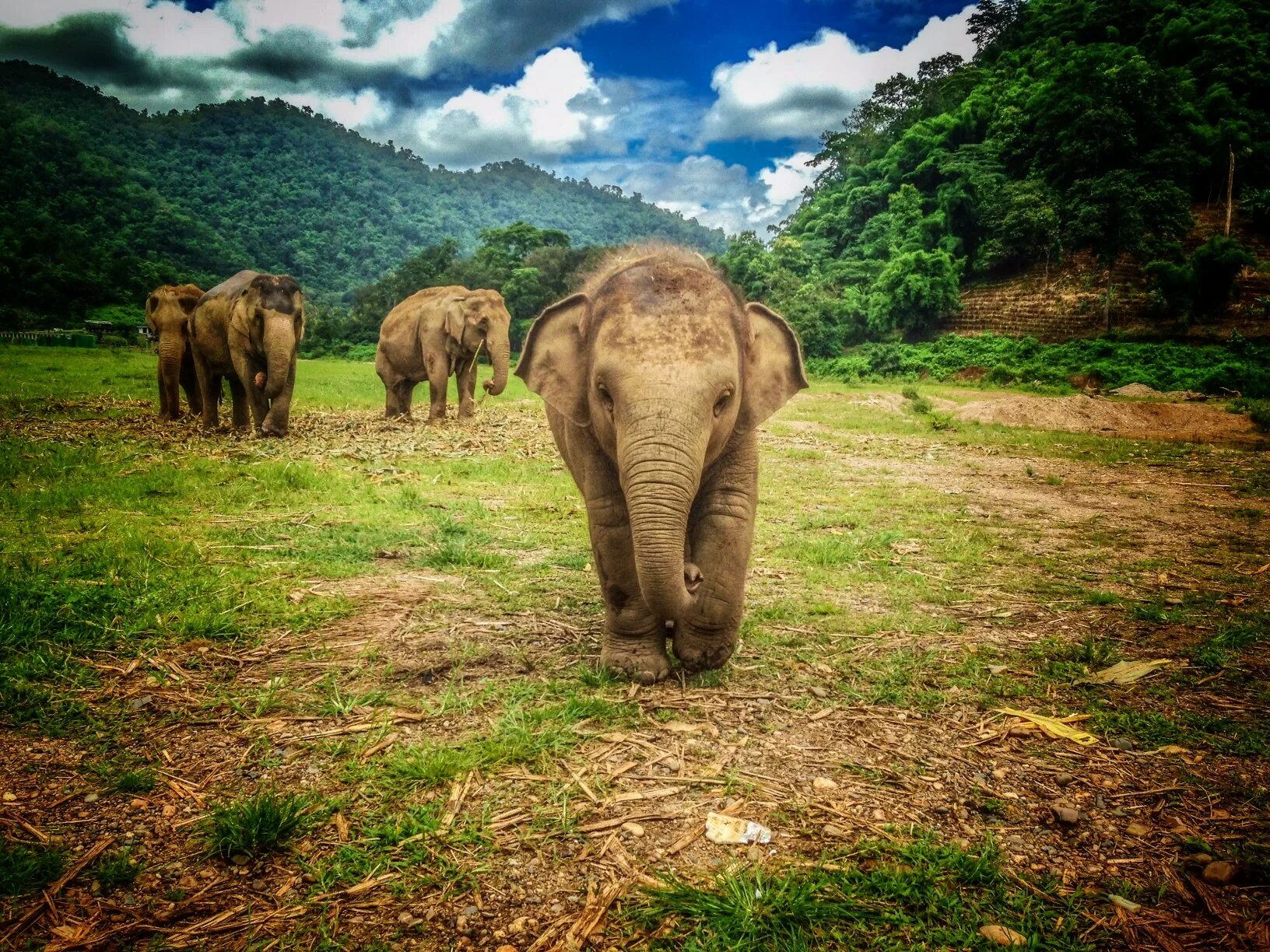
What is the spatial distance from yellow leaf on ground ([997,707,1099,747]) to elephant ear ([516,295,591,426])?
3.17 metres

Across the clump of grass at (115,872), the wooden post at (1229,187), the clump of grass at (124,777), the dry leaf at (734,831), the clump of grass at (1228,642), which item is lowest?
the dry leaf at (734,831)

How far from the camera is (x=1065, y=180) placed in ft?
159

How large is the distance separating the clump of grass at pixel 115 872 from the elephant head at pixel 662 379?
251 centimetres

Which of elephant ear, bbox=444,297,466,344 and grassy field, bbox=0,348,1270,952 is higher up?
elephant ear, bbox=444,297,466,344

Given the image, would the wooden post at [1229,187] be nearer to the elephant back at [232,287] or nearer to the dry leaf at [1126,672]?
the dry leaf at [1126,672]

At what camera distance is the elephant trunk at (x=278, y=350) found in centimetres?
1223

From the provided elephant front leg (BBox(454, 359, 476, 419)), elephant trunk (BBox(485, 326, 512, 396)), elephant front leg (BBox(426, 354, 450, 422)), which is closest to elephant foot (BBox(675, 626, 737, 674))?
elephant trunk (BBox(485, 326, 512, 396))

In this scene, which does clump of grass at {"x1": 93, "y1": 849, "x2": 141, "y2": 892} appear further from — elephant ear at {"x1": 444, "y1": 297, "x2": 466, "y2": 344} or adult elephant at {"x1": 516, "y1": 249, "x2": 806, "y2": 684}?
elephant ear at {"x1": 444, "y1": 297, "x2": 466, "y2": 344}

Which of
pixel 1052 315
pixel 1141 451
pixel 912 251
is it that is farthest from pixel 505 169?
pixel 1141 451

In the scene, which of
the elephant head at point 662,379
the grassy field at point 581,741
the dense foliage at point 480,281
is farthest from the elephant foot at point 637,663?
the dense foliage at point 480,281

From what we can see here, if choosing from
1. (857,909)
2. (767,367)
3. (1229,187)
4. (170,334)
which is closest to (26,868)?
(857,909)

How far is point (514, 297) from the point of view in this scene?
2232 inches

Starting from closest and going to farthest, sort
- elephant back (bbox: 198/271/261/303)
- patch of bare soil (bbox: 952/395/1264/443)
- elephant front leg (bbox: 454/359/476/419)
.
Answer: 1. elephant back (bbox: 198/271/261/303)
2. elephant front leg (bbox: 454/359/476/419)
3. patch of bare soil (bbox: 952/395/1264/443)

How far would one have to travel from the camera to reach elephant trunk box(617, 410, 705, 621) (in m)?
3.73
